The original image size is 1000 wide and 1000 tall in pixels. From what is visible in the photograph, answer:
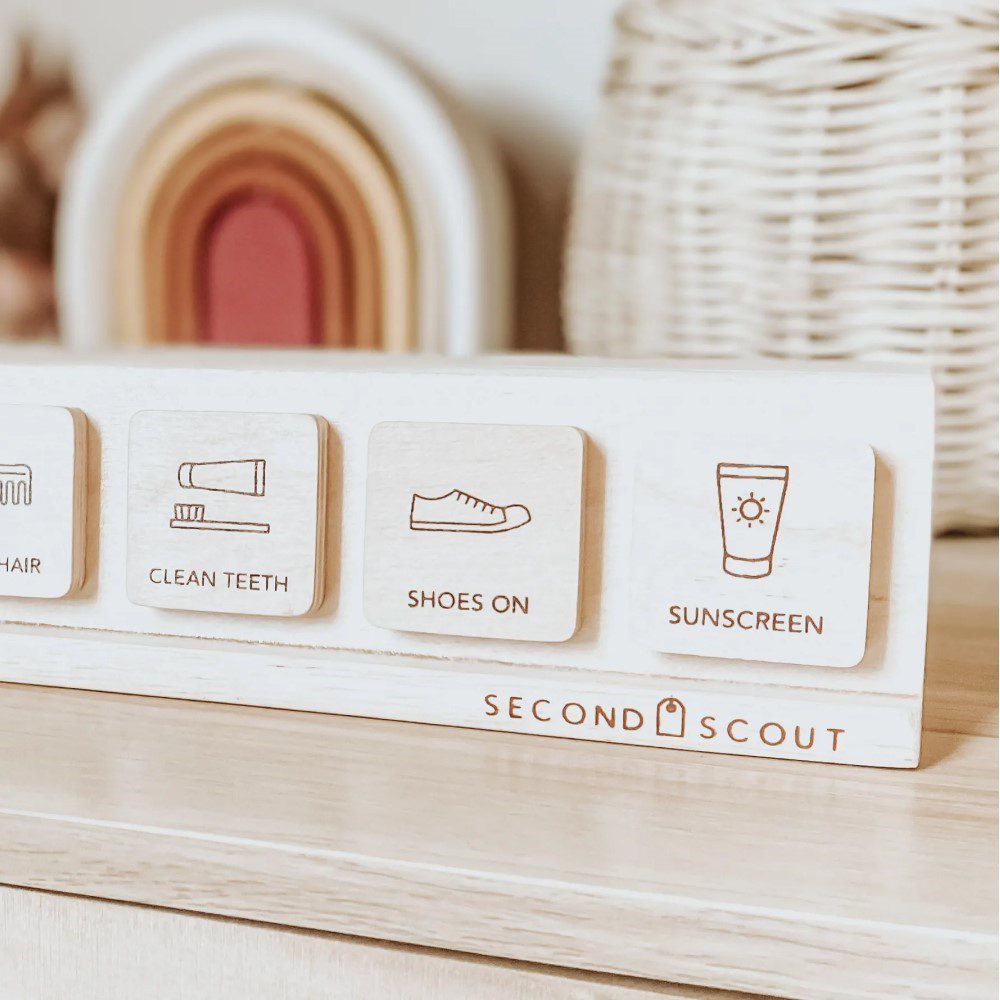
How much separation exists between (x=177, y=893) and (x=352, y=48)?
0.54 meters

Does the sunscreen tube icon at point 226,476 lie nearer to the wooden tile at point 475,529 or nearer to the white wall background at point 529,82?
the wooden tile at point 475,529

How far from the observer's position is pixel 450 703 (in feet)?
1.08

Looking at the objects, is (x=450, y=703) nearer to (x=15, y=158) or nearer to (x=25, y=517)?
(x=25, y=517)

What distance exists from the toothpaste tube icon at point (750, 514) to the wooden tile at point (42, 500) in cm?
19

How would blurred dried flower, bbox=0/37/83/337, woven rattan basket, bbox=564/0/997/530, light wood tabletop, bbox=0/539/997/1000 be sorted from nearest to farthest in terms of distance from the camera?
1. light wood tabletop, bbox=0/539/997/1000
2. woven rattan basket, bbox=564/0/997/530
3. blurred dried flower, bbox=0/37/83/337

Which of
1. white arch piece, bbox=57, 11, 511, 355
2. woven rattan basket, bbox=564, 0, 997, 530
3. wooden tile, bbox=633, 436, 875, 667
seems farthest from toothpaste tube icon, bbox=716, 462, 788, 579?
white arch piece, bbox=57, 11, 511, 355

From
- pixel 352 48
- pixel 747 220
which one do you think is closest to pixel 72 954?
pixel 747 220

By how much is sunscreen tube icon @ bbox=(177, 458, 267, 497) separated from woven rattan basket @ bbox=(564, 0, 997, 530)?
0.97ft

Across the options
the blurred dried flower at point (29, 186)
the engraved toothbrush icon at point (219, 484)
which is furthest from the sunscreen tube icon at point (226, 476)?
the blurred dried flower at point (29, 186)

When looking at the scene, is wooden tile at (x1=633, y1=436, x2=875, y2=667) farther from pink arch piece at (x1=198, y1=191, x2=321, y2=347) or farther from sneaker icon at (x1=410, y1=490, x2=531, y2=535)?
pink arch piece at (x1=198, y1=191, x2=321, y2=347)

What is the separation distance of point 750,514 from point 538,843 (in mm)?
106

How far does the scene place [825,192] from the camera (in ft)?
1.75

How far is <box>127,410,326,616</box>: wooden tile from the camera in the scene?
1.09 ft

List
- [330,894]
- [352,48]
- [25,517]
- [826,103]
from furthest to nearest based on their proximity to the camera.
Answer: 1. [352,48]
2. [826,103]
3. [25,517]
4. [330,894]
